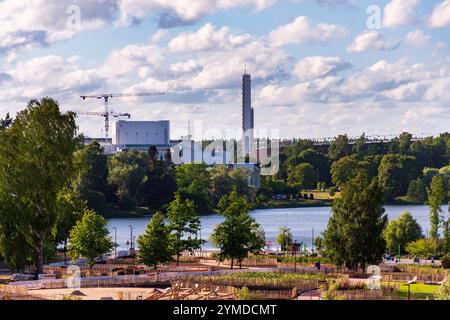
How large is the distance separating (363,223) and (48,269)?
26.8 metres

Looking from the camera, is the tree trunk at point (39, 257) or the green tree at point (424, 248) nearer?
the tree trunk at point (39, 257)

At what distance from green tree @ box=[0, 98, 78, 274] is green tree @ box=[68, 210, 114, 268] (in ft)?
11.9

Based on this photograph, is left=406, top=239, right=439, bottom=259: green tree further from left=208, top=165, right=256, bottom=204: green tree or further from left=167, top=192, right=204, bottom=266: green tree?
left=208, top=165, right=256, bottom=204: green tree

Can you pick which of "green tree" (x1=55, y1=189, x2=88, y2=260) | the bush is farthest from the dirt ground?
the bush

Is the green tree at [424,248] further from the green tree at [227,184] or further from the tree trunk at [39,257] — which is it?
the green tree at [227,184]

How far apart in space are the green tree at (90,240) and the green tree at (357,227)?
1964 centimetres

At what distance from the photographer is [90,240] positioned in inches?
3408

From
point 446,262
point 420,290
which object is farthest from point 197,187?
point 420,290

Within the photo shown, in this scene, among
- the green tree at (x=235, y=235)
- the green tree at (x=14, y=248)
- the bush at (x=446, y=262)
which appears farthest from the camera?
the green tree at (x=235, y=235)

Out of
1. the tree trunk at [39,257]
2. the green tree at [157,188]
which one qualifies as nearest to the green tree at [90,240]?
the tree trunk at [39,257]

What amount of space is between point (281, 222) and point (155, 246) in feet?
256

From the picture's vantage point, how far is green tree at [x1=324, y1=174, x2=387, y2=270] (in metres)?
82.4

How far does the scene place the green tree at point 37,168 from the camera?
80562 millimetres

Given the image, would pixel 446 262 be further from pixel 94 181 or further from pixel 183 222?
pixel 94 181
